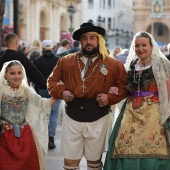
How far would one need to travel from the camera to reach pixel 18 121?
6.08 meters

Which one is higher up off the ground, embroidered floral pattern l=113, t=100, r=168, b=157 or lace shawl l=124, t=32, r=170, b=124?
lace shawl l=124, t=32, r=170, b=124

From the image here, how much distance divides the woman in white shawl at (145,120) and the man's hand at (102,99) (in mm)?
275

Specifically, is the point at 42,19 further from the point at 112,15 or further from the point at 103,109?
the point at 112,15

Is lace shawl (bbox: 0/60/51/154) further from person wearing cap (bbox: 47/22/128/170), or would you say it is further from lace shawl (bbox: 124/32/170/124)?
lace shawl (bbox: 124/32/170/124)

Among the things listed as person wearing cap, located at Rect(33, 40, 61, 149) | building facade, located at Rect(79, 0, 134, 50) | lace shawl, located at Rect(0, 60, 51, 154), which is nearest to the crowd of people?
lace shawl, located at Rect(0, 60, 51, 154)

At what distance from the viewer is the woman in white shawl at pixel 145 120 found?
5613 millimetres

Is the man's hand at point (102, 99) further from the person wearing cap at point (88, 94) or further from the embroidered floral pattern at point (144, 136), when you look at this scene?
the embroidered floral pattern at point (144, 136)

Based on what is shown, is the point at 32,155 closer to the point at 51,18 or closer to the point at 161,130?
the point at 161,130

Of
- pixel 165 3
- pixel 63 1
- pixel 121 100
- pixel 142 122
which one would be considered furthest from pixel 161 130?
pixel 165 3

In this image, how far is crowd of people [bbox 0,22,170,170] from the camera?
18.5 ft

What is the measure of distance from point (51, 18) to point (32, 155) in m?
35.2

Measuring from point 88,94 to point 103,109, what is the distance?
259 millimetres

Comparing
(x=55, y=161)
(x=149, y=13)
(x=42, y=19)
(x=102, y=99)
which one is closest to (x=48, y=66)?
(x=55, y=161)

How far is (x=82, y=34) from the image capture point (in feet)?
19.1
